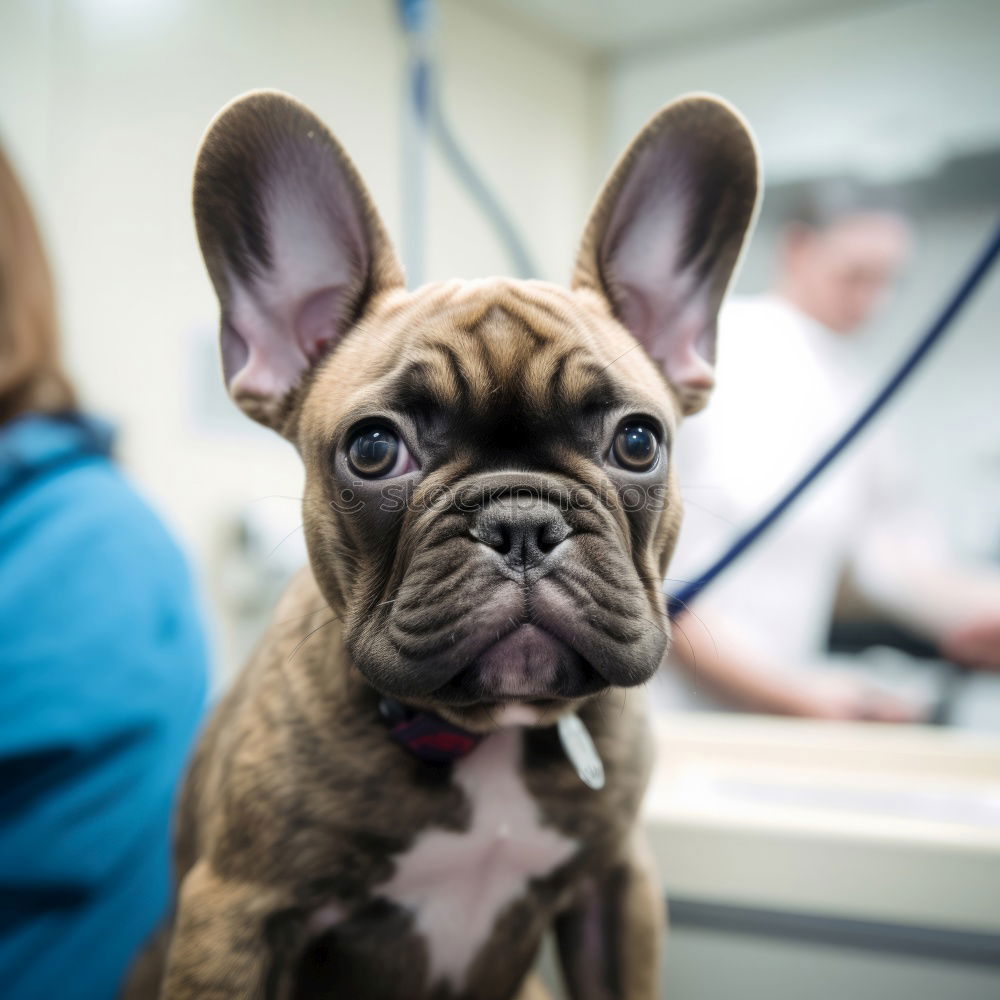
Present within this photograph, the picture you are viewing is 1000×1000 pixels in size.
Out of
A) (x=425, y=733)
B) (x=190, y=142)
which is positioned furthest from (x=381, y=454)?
(x=190, y=142)

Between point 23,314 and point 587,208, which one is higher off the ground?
point 587,208

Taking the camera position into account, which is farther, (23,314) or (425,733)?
(23,314)

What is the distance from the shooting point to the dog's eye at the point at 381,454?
18.8 inches

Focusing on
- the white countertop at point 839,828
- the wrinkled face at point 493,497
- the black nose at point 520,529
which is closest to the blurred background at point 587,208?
the white countertop at point 839,828

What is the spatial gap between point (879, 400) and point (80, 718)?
3.26 ft

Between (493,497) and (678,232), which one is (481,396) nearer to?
(493,497)

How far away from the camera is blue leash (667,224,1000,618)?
575mm

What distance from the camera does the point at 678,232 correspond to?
54 centimetres

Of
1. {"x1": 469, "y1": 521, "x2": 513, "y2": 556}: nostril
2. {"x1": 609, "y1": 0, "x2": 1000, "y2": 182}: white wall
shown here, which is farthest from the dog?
{"x1": 609, "y1": 0, "x2": 1000, "y2": 182}: white wall

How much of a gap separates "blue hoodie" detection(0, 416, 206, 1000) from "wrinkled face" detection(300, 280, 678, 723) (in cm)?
77

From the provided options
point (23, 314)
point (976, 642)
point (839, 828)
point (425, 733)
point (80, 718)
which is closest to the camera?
point (425, 733)

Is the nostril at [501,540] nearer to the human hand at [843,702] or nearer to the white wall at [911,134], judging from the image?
the white wall at [911,134]

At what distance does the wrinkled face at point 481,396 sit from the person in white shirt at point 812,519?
507mm

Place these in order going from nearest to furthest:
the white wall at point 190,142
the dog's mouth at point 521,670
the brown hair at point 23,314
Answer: the dog's mouth at point 521,670, the white wall at point 190,142, the brown hair at point 23,314
